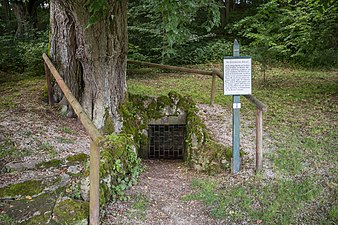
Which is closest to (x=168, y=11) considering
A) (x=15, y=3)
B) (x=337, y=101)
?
(x=337, y=101)

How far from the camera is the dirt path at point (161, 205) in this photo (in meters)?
3.89

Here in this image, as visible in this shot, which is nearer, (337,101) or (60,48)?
(60,48)

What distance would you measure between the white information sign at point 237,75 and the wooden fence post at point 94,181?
247 cm

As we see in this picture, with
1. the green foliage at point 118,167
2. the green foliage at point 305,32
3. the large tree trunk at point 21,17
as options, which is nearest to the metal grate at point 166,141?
the green foliage at point 118,167

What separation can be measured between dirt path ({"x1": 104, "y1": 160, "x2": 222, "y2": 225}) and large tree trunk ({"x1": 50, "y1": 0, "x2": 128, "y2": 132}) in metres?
1.40

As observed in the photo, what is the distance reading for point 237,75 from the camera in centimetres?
477

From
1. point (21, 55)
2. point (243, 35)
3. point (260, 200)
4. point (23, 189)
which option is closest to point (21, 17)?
point (21, 55)

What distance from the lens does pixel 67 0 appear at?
5070mm

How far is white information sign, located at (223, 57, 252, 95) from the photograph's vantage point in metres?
4.72

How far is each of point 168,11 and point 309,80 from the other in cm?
845

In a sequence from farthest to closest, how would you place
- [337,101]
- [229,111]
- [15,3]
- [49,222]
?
[15,3]
[337,101]
[229,111]
[49,222]

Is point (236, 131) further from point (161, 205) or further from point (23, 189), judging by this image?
point (23, 189)

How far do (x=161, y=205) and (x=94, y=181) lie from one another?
1.44 metres

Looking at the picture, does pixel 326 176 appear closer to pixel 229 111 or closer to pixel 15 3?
pixel 229 111
